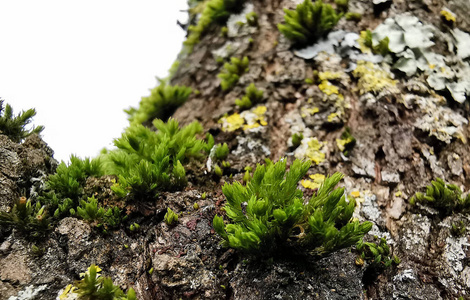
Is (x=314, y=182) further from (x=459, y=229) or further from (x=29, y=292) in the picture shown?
(x=29, y=292)

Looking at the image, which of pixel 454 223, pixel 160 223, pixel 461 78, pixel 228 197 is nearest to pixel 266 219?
pixel 228 197

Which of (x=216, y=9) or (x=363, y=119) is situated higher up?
(x=216, y=9)

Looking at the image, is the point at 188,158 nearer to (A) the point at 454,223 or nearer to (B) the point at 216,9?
(A) the point at 454,223

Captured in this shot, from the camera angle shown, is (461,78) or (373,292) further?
(461,78)

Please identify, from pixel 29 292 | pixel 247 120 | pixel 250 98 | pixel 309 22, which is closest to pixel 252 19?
pixel 309 22

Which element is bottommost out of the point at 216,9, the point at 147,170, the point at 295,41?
the point at 147,170

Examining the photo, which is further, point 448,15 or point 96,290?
point 448,15

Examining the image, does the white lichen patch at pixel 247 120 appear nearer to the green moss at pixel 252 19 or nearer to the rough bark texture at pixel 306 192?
the rough bark texture at pixel 306 192

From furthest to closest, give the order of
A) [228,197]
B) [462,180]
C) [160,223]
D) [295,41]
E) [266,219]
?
[295,41] < [462,180] < [160,223] < [228,197] < [266,219]
